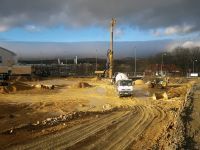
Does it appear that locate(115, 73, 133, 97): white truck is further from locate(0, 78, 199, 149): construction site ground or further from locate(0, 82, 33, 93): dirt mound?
locate(0, 82, 33, 93): dirt mound

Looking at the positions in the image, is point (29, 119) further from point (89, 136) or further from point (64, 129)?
point (89, 136)

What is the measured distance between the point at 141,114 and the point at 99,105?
29.7 feet

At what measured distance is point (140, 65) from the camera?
189875 mm

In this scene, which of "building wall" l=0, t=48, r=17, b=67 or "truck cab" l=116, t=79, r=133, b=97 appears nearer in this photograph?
"truck cab" l=116, t=79, r=133, b=97

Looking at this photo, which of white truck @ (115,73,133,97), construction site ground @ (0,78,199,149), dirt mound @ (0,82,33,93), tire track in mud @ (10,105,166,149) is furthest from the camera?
dirt mound @ (0,82,33,93)

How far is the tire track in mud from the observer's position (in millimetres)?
17359

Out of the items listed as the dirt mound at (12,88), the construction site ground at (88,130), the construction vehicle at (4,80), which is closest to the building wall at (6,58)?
the construction vehicle at (4,80)

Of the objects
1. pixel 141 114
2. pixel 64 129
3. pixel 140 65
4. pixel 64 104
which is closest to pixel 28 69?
pixel 64 104

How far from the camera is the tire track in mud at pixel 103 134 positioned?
17.4 metres

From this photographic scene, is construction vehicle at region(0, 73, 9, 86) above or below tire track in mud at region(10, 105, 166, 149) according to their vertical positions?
above

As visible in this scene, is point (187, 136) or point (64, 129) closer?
point (187, 136)

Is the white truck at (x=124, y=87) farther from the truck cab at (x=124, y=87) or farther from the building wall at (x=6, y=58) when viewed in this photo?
the building wall at (x=6, y=58)

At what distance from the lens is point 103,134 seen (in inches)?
795

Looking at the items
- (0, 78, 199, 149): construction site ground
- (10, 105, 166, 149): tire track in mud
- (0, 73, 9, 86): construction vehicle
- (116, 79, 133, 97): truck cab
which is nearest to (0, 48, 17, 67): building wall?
(0, 73, 9, 86): construction vehicle
